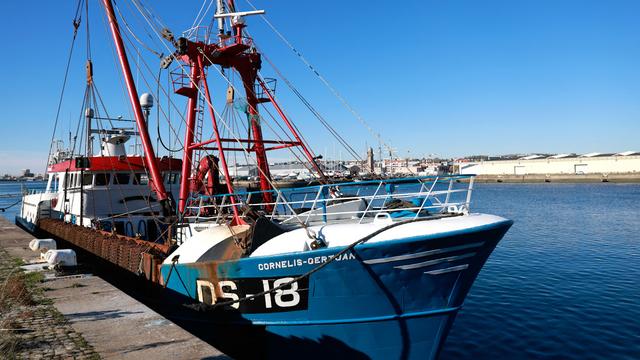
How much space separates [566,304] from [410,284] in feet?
29.5

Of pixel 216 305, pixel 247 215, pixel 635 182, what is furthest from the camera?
pixel 635 182

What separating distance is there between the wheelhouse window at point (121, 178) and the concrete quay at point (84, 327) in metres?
8.15

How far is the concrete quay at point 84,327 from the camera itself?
651cm

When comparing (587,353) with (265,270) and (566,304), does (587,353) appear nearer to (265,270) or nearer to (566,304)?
(566,304)

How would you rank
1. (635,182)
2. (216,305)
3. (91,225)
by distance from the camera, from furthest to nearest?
(635,182) → (91,225) → (216,305)

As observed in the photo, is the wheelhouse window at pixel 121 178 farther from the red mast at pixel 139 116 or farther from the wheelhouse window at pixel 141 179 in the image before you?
the red mast at pixel 139 116

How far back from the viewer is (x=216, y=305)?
8766 mm

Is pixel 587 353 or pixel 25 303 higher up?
pixel 25 303

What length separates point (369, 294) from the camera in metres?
8.18

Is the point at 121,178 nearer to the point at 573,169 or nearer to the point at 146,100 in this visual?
the point at 146,100

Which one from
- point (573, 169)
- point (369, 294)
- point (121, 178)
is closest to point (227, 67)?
point (121, 178)

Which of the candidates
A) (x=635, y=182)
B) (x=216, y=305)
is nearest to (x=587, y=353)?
(x=216, y=305)

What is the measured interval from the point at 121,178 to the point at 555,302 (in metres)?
17.0

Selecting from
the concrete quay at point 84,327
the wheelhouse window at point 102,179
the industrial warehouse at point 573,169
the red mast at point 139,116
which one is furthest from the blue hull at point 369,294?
the industrial warehouse at point 573,169
